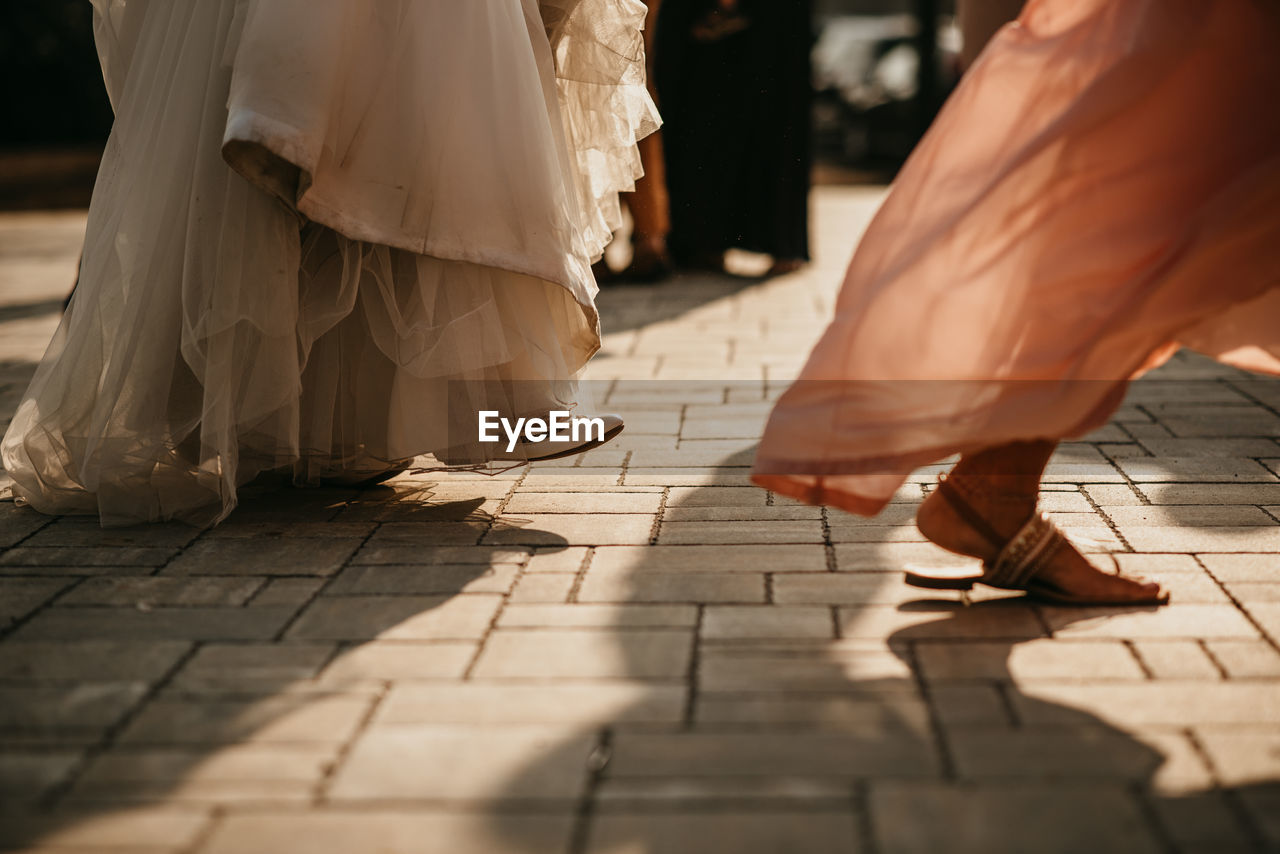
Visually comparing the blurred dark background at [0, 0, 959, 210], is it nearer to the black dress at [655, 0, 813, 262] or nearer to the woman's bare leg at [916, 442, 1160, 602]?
the black dress at [655, 0, 813, 262]

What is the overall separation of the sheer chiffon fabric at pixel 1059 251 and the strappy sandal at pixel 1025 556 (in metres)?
0.21


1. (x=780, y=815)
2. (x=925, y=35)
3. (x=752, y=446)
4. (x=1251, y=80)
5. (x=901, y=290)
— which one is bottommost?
(x=780, y=815)

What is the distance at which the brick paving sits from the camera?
179 cm

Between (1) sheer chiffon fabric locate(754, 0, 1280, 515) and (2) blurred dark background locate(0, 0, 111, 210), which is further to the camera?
(2) blurred dark background locate(0, 0, 111, 210)

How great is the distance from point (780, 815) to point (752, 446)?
2134 millimetres

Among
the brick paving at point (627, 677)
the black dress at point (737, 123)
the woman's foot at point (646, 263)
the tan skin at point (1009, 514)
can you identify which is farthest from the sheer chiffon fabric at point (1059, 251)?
the black dress at point (737, 123)

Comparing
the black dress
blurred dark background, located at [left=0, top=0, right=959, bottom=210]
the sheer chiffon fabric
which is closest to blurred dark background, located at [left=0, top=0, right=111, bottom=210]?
blurred dark background, located at [left=0, top=0, right=959, bottom=210]

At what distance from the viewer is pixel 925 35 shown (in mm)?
15516

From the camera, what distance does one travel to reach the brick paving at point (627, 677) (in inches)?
70.6

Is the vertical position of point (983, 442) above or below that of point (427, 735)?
above

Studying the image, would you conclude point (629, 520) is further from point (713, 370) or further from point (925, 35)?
point (925, 35)

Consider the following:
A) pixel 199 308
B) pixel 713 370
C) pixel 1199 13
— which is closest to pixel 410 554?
pixel 199 308

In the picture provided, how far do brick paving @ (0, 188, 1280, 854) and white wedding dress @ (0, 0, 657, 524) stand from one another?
8.5 inches
